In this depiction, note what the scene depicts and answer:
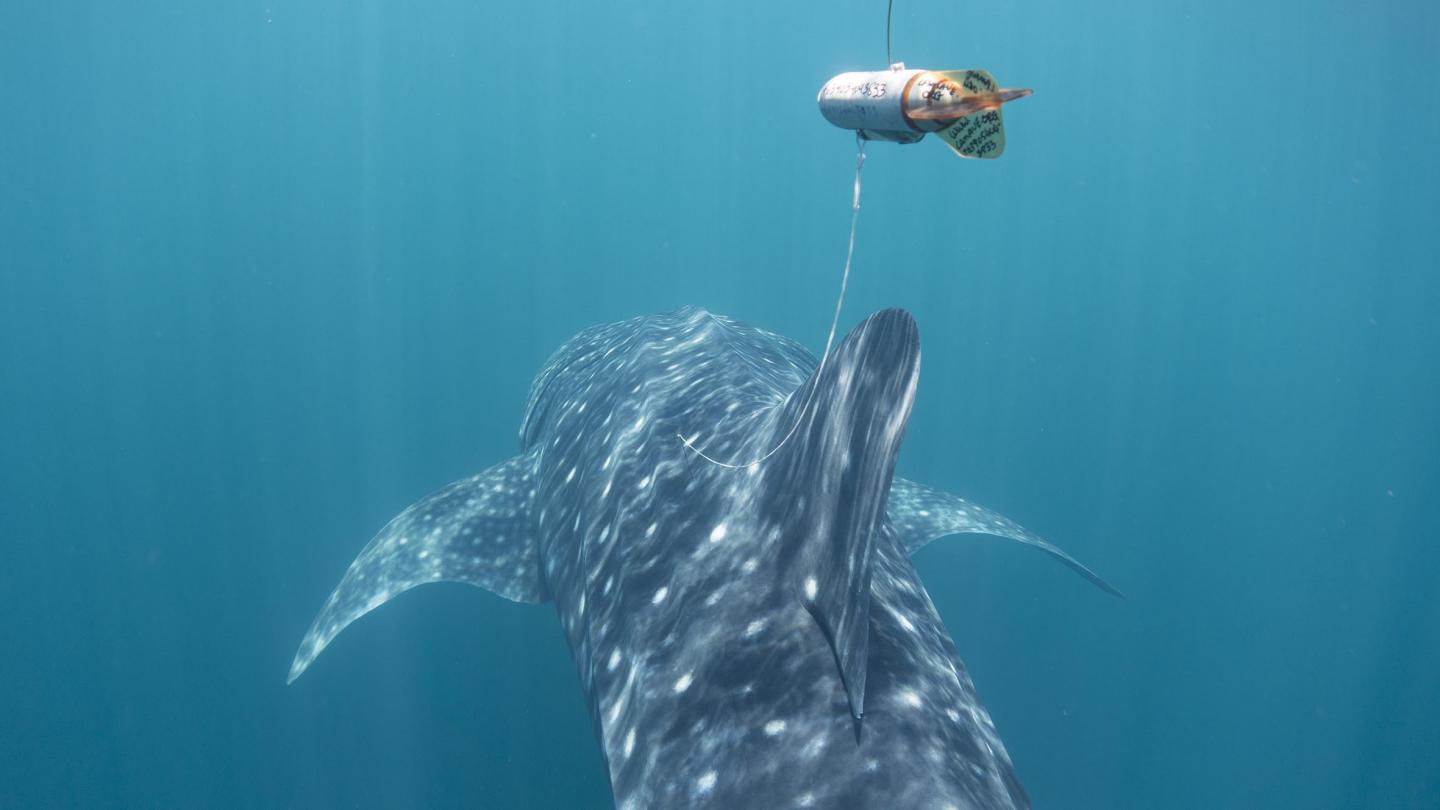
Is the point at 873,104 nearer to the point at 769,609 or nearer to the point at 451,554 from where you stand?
the point at 769,609

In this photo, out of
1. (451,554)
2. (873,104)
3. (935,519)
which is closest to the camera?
(873,104)

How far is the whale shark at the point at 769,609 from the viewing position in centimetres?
208

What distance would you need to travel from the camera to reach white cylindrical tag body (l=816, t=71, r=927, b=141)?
7.72 feet

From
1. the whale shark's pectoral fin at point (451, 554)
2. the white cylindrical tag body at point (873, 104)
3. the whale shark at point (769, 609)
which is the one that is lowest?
the whale shark's pectoral fin at point (451, 554)

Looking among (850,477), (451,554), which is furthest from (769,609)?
(451,554)

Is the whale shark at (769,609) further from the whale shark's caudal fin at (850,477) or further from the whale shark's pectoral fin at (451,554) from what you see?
the whale shark's pectoral fin at (451,554)

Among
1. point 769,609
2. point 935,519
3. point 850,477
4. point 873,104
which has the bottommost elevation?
point 935,519

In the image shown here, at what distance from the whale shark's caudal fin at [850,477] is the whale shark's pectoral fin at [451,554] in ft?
10.5

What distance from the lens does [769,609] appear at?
257 cm

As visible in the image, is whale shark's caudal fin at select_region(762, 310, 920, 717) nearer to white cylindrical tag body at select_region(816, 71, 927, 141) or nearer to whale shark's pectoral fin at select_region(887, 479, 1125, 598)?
white cylindrical tag body at select_region(816, 71, 927, 141)

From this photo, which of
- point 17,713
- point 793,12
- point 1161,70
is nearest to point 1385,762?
point 17,713

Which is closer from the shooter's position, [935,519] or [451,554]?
[451,554]

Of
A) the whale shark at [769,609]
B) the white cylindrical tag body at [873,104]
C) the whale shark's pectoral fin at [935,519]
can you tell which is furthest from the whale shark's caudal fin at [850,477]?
the whale shark's pectoral fin at [935,519]

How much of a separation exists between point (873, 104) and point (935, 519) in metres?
4.23
